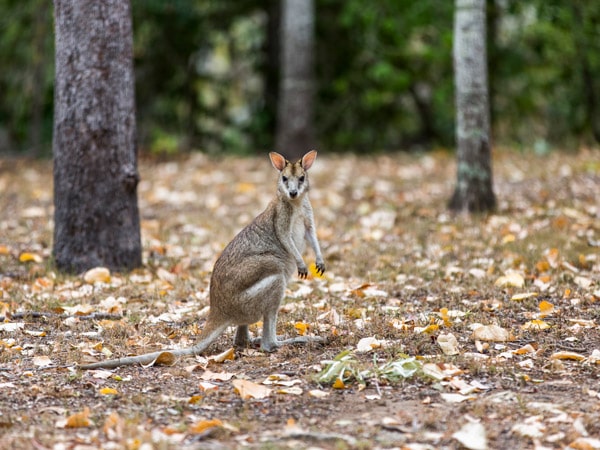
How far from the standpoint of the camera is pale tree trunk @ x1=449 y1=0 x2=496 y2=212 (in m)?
9.11

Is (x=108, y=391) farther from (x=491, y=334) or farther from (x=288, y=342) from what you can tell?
(x=491, y=334)

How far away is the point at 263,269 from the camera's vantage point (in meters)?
5.40

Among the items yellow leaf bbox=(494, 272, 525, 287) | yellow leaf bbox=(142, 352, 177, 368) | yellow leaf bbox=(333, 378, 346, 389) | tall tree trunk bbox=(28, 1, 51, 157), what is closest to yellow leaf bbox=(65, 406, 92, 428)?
yellow leaf bbox=(142, 352, 177, 368)

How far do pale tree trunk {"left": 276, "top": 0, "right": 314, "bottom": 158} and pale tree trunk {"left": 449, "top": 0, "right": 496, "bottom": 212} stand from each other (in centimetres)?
437

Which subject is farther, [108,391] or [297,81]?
[297,81]

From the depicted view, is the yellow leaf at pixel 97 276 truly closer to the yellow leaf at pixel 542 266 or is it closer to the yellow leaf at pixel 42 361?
the yellow leaf at pixel 42 361

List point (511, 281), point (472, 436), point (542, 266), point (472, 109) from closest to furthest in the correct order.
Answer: point (472, 436) < point (511, 281) < point (542, 266) < point (472, 109)

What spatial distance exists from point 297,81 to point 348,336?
844 cm

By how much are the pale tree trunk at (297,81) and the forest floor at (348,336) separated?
313 cm

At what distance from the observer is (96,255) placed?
7.50m

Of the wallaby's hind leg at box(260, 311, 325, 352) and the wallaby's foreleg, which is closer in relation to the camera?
the wallaby's hind leg at box(260, 311, 325, 352)

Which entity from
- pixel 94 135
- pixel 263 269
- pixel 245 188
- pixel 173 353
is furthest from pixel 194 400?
pixel 245 188

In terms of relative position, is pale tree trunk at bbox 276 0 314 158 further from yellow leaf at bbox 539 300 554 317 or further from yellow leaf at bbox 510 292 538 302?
yellow leaf at bbox 539 300 554 317

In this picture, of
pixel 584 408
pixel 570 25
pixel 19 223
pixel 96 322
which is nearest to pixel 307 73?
pixel 570 25
